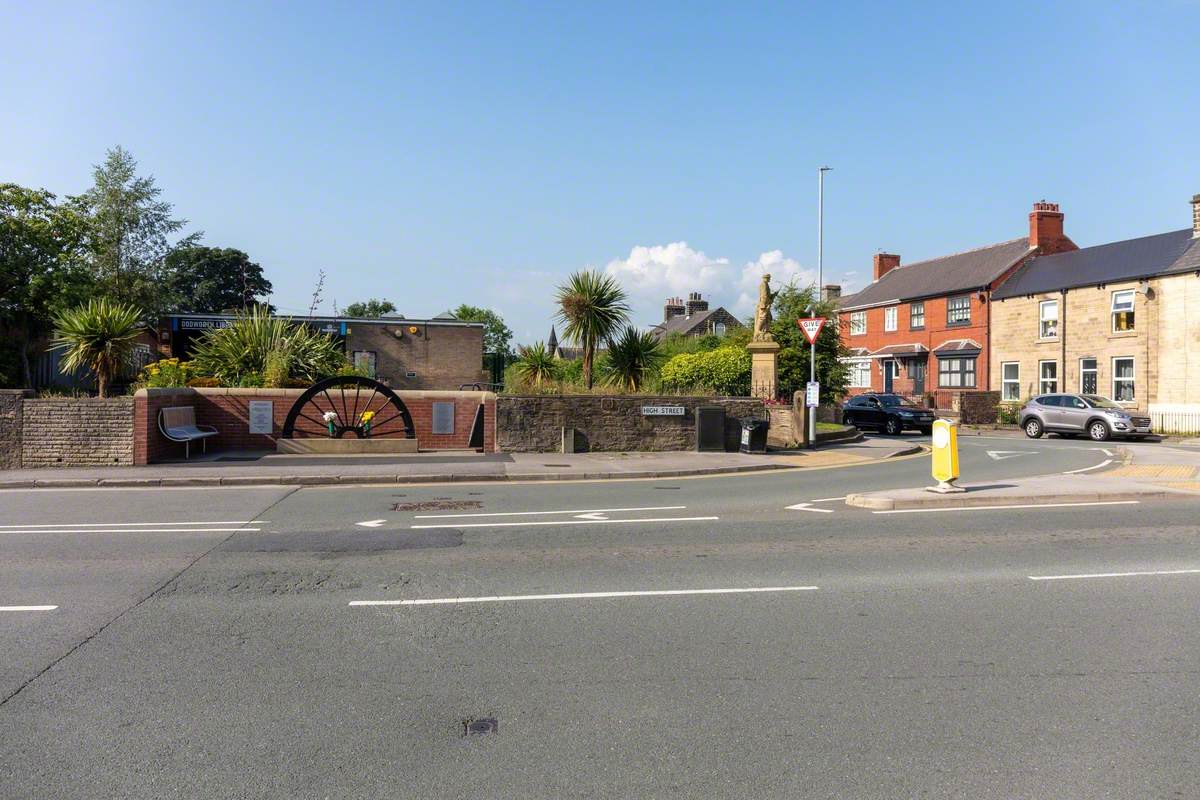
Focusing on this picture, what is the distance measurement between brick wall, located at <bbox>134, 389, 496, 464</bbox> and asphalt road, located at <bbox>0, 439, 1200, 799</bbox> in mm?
9119

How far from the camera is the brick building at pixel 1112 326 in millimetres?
33719

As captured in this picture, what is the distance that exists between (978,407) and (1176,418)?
8.36 metres

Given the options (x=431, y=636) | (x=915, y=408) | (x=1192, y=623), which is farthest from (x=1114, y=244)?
(x=431, y=636)

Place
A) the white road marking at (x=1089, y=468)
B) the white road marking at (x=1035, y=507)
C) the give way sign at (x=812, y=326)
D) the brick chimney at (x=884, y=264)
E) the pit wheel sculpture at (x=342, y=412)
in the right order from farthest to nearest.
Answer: the brick chimney at (x=884, y=264)
the give way sign at (x=812, y=326)
the pit wheel sculpture at (x=342, y=412)
the white road marking at (x=1089, y=468)
the white road marking at (x=1035, y=507)

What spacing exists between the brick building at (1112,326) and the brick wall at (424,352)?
81.6ft

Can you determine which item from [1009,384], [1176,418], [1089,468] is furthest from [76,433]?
[1009,384]

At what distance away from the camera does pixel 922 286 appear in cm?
4941

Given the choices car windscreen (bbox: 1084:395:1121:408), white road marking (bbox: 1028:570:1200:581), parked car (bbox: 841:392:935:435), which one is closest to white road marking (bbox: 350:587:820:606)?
white road marking (bbox: 1028:570:1200:581)

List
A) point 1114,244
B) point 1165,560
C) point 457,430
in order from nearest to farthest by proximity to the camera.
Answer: point 1165,560 < point 457,430 < point 1114,244

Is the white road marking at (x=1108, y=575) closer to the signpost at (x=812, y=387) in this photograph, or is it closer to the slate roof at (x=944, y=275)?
the signpost at (x=812, y=387)

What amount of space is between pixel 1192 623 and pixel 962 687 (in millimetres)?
2711

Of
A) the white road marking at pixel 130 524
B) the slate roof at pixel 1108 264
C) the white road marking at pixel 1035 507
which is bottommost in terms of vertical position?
the white road marking at pixel 130 524

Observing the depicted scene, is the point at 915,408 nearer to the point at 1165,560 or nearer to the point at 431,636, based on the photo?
the point at 1165,560

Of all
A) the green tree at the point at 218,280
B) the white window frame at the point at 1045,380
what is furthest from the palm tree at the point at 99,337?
the green tree at the point at 218,280
